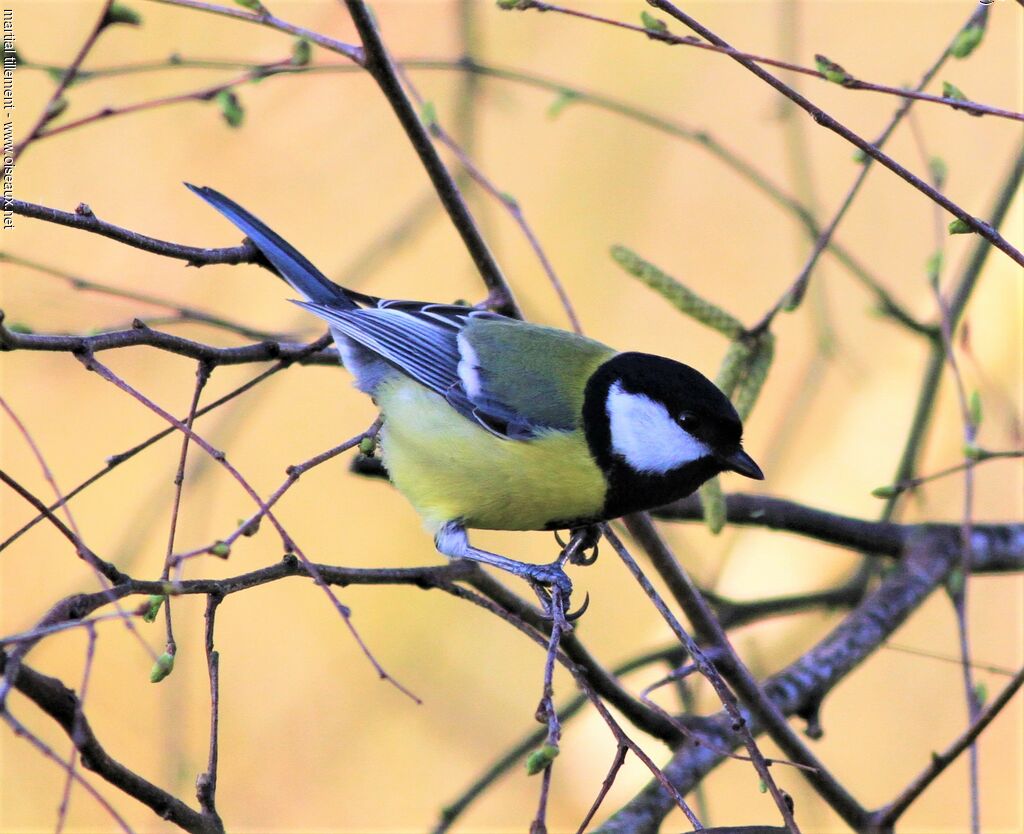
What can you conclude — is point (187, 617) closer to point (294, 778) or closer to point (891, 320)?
point (294, 778)

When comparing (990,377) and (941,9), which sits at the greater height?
(941,9)

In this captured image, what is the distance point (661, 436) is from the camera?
2084 mm

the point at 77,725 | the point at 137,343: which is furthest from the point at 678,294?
the point at 77,725

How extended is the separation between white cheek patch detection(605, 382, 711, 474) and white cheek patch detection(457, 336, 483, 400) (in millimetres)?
286

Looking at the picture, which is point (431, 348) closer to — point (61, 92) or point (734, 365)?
point (734, 365)

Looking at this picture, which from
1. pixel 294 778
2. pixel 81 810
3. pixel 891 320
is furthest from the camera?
pixel 294 778

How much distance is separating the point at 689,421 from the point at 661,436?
7cm

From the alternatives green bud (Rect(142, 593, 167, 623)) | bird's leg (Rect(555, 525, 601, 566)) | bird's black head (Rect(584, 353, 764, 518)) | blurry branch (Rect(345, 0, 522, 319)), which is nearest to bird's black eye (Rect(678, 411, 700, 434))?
bird's black head (Rect(584, 353, 764, 518))

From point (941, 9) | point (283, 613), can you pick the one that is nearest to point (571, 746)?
point (283, 613)

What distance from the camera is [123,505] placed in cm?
370

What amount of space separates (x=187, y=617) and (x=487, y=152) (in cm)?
233

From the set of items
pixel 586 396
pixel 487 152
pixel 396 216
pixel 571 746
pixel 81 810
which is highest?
pixel 487 152

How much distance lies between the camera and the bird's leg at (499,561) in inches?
76.2

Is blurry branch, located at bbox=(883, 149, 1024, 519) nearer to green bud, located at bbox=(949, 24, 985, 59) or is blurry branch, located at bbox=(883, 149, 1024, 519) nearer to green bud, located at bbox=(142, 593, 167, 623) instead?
green bud, located at bbox=(949, 24, 985, 59)
